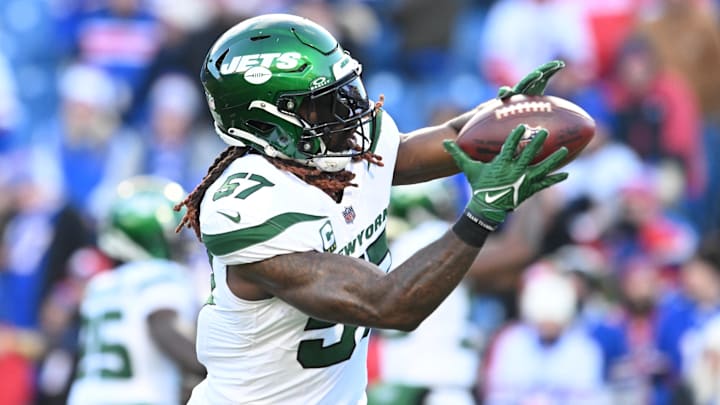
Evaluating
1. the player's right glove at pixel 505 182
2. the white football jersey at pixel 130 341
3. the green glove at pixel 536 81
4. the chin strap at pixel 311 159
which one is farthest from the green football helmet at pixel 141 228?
the player's right glove at pixel 505 182

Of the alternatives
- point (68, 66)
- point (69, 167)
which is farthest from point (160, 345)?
point (68, 66)

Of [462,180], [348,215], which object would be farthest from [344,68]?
[462,180]

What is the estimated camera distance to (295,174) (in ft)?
14.3

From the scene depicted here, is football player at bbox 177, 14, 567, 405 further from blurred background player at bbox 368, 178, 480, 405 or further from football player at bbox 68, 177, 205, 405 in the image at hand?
blurred background player at bbox 368, 178, 480, 405

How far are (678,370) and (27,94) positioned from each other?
5618mm

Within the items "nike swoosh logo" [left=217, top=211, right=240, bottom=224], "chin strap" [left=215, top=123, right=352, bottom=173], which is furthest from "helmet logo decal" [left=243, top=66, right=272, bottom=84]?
"nike swoosh logo" [left=217, top=211, right=240, bottom=224]

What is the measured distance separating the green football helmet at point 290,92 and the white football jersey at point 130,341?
2458mm

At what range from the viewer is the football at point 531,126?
14.1 feet

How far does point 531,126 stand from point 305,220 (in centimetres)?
68

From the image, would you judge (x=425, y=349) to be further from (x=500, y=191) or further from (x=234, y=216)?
(x=500, y=191)

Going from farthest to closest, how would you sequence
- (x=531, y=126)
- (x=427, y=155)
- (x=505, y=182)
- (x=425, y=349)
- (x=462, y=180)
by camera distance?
(x=462, y=180), (x=425, y=349), (x=427, y=155), (x=531, y=126), (x=505, y=182)

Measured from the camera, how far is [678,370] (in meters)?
8.21

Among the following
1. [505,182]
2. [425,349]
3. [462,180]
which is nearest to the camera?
[505,182]

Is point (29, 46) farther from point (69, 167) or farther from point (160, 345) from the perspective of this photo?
point (160, 345)
